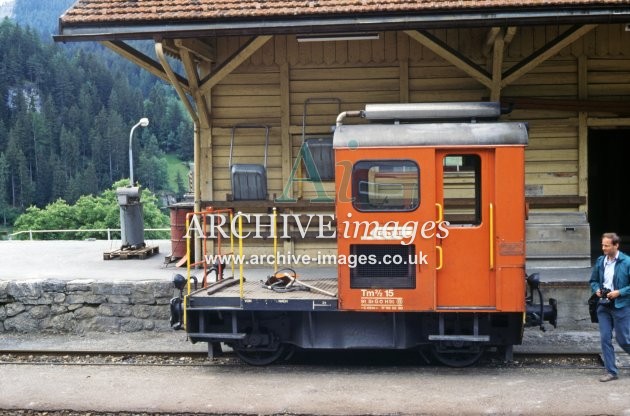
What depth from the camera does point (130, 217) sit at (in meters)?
15.5

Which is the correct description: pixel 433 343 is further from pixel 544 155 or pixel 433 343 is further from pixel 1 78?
pixel 1 78

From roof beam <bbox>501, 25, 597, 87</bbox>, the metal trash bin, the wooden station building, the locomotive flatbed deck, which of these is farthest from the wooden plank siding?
the locomotive flatbed deck

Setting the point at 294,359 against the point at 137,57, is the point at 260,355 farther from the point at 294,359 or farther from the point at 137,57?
the point at 137,57

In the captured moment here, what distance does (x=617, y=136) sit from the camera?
701 inches

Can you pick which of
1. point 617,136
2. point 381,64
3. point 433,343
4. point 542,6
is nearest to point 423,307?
point 433,343

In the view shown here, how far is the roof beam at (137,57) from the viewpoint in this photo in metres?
11.5

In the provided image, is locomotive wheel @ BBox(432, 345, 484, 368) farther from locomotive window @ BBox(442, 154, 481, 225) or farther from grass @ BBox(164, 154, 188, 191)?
grass @ BBox(164, 154, 188, 191)

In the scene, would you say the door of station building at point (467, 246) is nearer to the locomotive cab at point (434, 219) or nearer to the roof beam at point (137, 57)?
the locomotive cab at point (434, 219)

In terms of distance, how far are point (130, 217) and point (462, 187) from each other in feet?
30.4

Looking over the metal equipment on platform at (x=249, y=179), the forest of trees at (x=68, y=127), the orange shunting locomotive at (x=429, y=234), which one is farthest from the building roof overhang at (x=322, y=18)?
the forest of trees at (x=68, y=127)

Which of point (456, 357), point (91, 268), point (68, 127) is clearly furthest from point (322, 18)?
point (68, 127)

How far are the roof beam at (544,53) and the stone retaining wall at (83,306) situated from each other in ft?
21.0

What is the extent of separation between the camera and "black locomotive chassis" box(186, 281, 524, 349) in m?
8.35

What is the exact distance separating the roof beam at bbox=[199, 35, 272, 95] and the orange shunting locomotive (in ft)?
11.5
